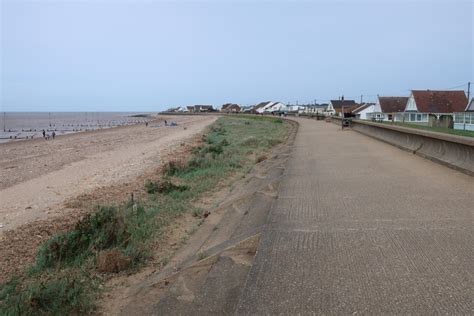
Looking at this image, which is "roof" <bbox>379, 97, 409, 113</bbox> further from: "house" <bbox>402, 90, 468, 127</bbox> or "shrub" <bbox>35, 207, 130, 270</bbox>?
"shrub" <bbox>35, 207, 130, 270</bbox>

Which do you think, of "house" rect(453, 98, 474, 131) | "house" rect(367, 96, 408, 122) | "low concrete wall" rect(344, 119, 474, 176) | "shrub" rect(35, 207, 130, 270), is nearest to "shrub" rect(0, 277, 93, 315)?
"shrub" rect(35, 207, 130, 270)

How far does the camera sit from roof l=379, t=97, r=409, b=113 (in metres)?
84.0

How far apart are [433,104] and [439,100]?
110 cm

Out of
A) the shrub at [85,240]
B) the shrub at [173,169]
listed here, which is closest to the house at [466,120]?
the shrub at [173,169]

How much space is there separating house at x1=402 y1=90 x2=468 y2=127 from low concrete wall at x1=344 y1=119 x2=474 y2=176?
176ft

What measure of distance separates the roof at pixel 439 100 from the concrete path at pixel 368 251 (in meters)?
65.5

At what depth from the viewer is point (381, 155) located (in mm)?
15008

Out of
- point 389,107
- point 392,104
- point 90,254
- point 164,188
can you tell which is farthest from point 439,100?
point 90,254

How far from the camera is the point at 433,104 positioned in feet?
230

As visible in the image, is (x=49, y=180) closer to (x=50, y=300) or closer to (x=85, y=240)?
(x=85, y=240)

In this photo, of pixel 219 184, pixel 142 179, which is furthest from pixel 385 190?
pixel 142 179

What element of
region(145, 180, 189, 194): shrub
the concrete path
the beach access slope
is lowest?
the beach access slope

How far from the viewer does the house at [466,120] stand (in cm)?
5126

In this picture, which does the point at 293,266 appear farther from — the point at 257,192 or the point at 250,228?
the point at 257,192
